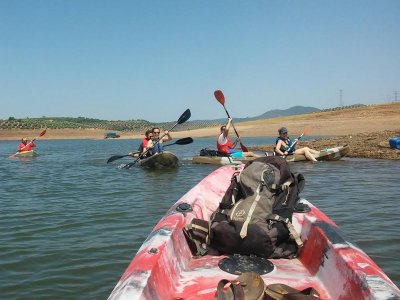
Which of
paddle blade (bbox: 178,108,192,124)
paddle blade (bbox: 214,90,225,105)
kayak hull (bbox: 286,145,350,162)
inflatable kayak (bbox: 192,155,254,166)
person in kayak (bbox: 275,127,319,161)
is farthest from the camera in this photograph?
paddle blade (bbox: 214,90,225,105)

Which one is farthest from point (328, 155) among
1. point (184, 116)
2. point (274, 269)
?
point (274, 269)

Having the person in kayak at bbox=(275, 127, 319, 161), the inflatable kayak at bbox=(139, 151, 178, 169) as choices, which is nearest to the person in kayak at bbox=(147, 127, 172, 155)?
the inflatable kayak at bbox=(139, 151, 178, 169)

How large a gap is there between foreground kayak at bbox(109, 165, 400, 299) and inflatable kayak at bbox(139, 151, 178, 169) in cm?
983

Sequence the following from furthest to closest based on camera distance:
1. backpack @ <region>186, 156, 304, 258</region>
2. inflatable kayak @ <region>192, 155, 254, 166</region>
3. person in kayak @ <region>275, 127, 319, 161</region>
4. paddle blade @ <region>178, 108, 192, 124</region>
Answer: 1. paddle blade @ <region>178, 108, 192, 124</region>
2. inflatable kayak @ <region>192, 155, 254, 166</region>
3. person in kayak @ <region>275, 127, 319, 161</region>
4. backpack @ <region>186, 156, 304, 258</region>

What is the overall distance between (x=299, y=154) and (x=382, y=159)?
313cm

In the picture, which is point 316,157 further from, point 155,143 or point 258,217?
point 258,217

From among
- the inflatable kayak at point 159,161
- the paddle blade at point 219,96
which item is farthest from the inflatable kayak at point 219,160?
the paddle blade at point 219,96

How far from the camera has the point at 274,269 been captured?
3812mm

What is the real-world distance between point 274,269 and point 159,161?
11.1 meters

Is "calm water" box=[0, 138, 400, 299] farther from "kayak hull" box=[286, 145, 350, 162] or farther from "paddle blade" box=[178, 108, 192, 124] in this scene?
"paddle blade" box=[178, 108, 192, 124]

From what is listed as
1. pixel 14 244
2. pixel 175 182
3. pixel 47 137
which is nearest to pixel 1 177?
pixel 175 182

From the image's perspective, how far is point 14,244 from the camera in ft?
18.9

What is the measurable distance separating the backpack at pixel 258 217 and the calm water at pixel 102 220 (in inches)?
46.1

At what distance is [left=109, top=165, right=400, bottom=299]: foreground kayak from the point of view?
2.73 metres
